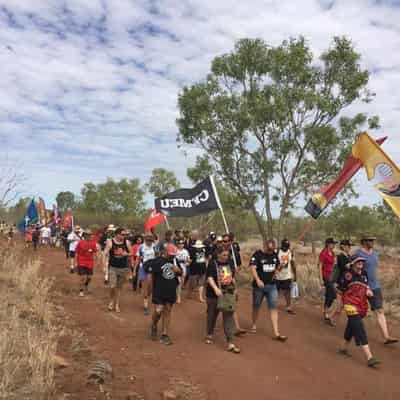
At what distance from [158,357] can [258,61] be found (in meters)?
10.9

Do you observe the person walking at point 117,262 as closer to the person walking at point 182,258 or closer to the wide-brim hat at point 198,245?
the person walking at point 182,258

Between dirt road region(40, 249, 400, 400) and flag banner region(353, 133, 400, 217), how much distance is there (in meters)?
2.63

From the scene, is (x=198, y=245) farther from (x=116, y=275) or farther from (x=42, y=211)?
(x=42, y=211)

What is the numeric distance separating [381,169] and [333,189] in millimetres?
2851

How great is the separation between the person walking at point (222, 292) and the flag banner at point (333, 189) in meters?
4.18

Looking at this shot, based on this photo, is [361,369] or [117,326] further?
[117,326]

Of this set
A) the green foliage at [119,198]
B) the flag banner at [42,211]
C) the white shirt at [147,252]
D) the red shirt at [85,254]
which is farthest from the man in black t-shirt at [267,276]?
the green foliage at [119,198]

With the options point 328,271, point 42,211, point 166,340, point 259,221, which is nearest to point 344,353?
point 328,271

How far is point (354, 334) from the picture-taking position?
691 centimetres

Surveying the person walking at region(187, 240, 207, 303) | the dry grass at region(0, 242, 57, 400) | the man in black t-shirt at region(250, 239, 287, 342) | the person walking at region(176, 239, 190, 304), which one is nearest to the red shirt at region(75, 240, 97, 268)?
the dry grass at region(0, 242, 57, 400)

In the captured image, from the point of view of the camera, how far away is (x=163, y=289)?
7.45m

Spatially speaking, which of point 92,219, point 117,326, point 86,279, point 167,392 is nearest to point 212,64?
point 86,279

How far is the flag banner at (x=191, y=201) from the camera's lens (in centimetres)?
1189

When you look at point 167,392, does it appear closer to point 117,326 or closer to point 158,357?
point 158,357
